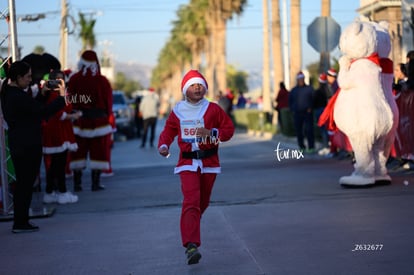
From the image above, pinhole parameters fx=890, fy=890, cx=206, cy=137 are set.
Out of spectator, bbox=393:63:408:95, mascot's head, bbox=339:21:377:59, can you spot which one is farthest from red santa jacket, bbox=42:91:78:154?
spectator, bbox=393:63:408:95

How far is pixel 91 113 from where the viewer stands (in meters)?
13.6

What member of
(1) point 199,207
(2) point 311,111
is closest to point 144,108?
(2) point 311,111

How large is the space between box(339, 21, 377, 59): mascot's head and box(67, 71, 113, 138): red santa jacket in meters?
3.83

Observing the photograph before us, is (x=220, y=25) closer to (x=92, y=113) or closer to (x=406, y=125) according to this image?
(x=406, y=125)

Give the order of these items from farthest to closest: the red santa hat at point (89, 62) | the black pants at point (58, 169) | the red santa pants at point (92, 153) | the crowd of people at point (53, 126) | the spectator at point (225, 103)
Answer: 1. the spectator at point (225, 103)
2. the red santa hat at point (89, 62)
3. the red santa pants at point (92, 153)
4. the black pants at point (58, 169)
5. the crowd of people at point (53, 126)

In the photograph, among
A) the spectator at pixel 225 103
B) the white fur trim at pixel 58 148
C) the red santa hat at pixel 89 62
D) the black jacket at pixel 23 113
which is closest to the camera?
the black jacket at pixel 23 113

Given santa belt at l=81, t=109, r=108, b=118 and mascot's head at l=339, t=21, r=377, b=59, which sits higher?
mascot's head at l=339, t=21, r=377, b=59

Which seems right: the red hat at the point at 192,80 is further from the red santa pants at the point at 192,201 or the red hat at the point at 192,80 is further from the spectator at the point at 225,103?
the spectator at the point at 225,103

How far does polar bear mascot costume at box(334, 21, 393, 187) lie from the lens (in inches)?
468

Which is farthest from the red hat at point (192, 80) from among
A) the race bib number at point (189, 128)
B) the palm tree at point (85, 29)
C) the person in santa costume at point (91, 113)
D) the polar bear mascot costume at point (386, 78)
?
the palm tree at point (85, 29)

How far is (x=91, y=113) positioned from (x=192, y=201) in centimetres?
648

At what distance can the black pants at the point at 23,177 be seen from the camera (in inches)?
376

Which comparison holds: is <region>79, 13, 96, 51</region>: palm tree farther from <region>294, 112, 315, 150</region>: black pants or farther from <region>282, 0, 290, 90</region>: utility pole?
<region>294, 112, 315, 150</region>: black pants

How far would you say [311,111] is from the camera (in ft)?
64.2
